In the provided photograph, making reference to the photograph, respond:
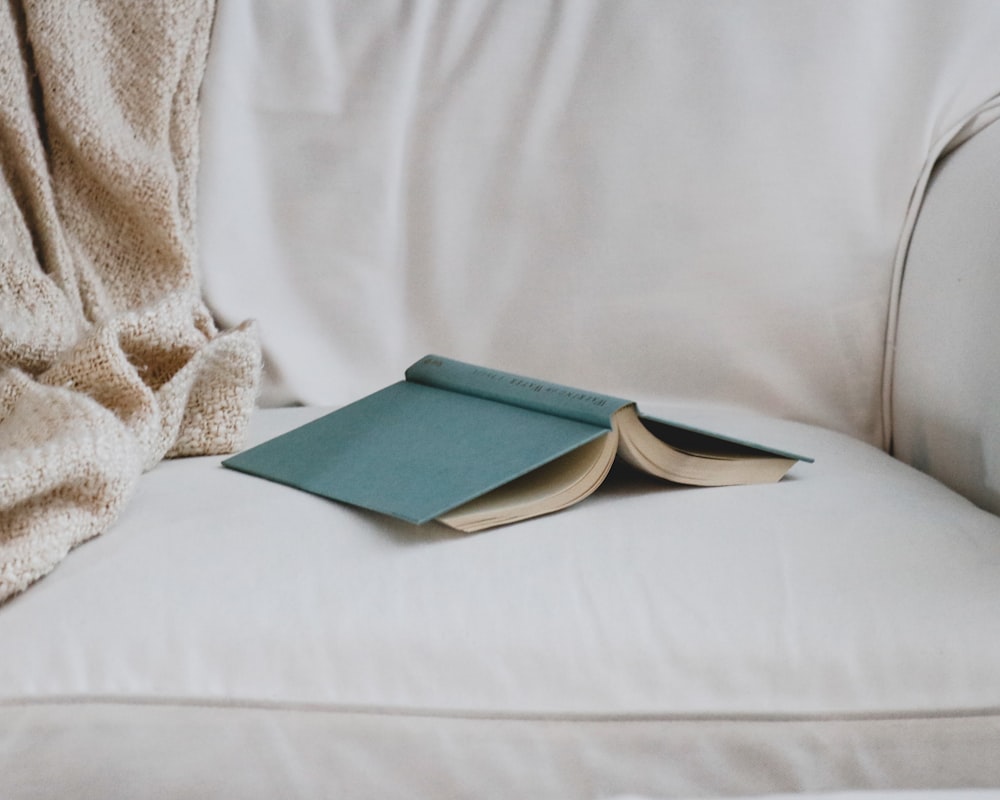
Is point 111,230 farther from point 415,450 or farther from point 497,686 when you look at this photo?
point 497,686

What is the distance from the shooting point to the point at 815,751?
0.56m

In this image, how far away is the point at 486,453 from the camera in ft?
2.32

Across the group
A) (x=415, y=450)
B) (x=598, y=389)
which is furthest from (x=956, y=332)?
(x=415, y=450)

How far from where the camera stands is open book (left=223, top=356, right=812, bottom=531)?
68 centimetres

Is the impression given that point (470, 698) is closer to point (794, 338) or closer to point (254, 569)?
point (254, 569)

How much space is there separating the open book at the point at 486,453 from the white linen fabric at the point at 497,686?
8cm

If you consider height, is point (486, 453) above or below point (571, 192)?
below

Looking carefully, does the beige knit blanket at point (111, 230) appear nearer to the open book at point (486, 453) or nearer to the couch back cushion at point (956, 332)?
the open book at point (486, 453)

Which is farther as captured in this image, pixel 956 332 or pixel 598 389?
pixel 598 389

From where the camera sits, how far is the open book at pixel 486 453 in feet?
2.22

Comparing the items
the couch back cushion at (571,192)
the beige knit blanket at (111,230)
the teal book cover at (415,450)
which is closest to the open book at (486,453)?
the teal book cover at (415,450)

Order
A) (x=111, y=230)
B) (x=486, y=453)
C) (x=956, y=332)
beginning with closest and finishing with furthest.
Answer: (x=486, y=453), (x=956, y=332), (x=111, y=230)

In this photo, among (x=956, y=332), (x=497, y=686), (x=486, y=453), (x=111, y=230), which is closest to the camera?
(x=497, y=686)

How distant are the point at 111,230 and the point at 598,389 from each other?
0.52 m
